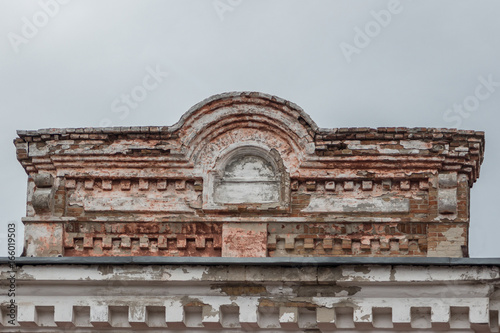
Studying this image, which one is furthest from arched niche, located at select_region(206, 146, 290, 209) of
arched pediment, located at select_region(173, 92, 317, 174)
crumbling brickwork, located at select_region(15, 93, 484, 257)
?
arched pediment, located at select_region(173, 92, 317, 174)

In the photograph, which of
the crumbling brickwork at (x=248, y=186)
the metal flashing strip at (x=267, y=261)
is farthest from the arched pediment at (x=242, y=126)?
the metal flashing strip at (x=267, y=261)

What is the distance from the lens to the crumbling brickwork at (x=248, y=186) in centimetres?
1602

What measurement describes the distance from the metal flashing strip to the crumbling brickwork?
345 centimetres

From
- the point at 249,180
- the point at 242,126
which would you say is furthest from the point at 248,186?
the point at 242,126

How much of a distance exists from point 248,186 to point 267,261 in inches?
160

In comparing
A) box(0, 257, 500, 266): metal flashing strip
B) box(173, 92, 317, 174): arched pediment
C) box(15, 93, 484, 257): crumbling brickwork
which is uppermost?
box(173, 92, 317, 174): arched pediment

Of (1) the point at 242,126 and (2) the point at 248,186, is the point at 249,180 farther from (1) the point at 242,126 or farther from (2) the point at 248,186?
(1) the point at 242,126

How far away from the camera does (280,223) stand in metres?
16.1

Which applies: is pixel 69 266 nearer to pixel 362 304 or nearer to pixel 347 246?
pixel 362 304

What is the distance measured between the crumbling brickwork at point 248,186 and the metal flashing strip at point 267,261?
345 cm

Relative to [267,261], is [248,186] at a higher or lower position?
higher

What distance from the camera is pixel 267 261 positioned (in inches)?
489

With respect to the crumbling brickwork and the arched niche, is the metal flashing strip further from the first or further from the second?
the arched niche

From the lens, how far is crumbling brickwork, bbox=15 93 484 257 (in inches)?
631
